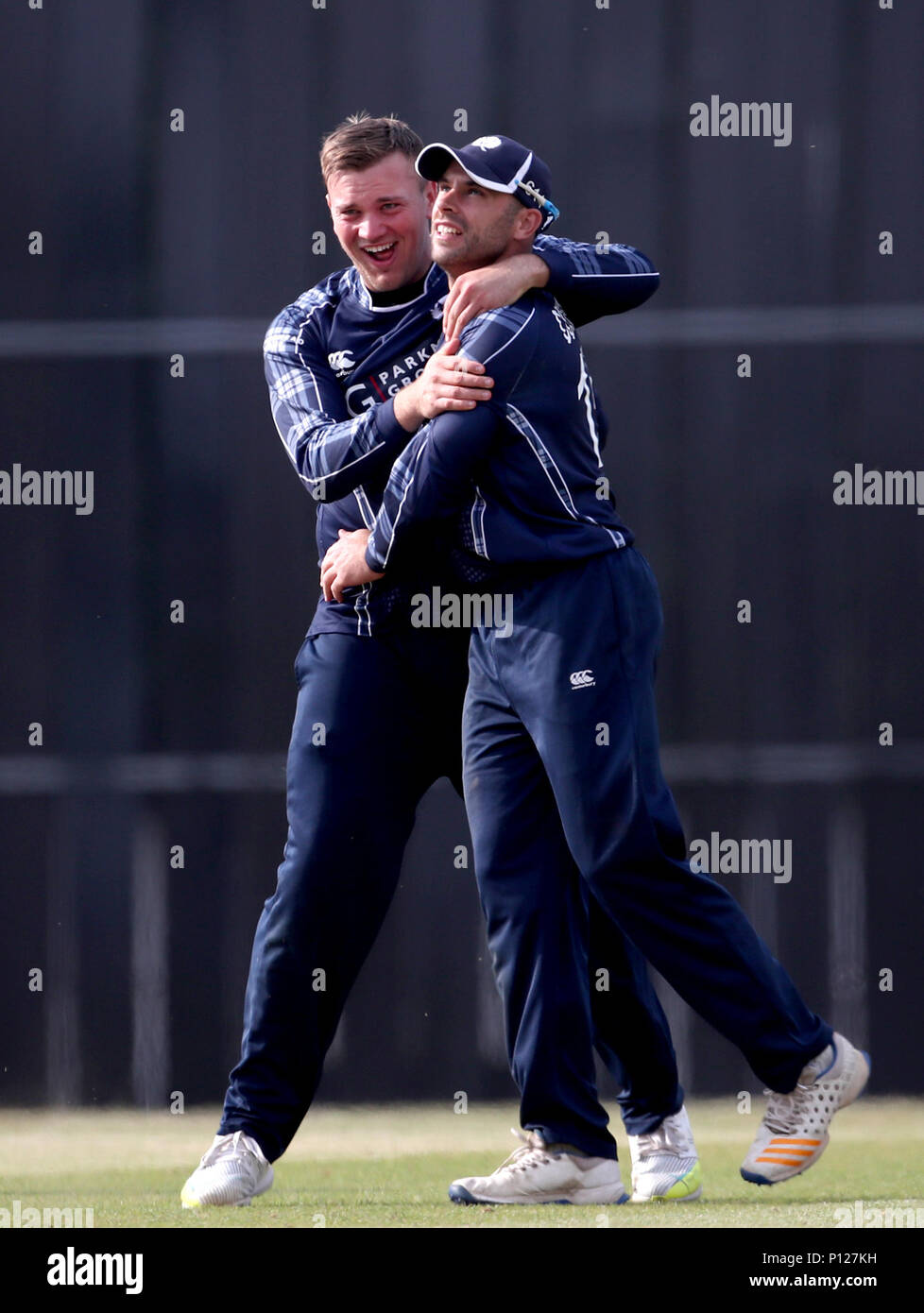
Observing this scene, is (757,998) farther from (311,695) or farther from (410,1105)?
(410,1105)

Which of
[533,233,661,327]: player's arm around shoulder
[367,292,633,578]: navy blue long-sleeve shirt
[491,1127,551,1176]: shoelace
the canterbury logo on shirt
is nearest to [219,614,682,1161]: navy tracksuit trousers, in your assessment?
[491,1127,551,1176]: shoelace

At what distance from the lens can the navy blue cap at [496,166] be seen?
2.60m

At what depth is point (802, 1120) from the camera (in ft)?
8.70

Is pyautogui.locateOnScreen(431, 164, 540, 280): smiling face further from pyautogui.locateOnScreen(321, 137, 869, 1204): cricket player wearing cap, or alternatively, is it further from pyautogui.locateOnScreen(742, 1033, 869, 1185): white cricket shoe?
pyautogui.locateOnScreen(742, 1033, 869, 1185): white cricket shoe

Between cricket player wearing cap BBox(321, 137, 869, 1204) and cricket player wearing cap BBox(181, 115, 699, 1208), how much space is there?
12 centimetres

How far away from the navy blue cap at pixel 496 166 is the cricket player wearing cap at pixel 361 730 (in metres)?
0.13

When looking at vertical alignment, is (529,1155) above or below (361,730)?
below

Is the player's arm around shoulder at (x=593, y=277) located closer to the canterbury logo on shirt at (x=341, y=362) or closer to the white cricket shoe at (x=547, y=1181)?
the canterbury logo on shirt at (x=341, y=362)

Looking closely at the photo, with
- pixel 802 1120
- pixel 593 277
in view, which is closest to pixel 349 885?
pixel 802 1120

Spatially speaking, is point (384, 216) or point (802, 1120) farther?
point (384, 216)

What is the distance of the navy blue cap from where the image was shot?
260 cm

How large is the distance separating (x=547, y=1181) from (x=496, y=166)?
1.62 m

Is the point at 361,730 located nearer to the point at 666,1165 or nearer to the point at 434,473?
the point at 434,473

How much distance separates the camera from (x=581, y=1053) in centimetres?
277
